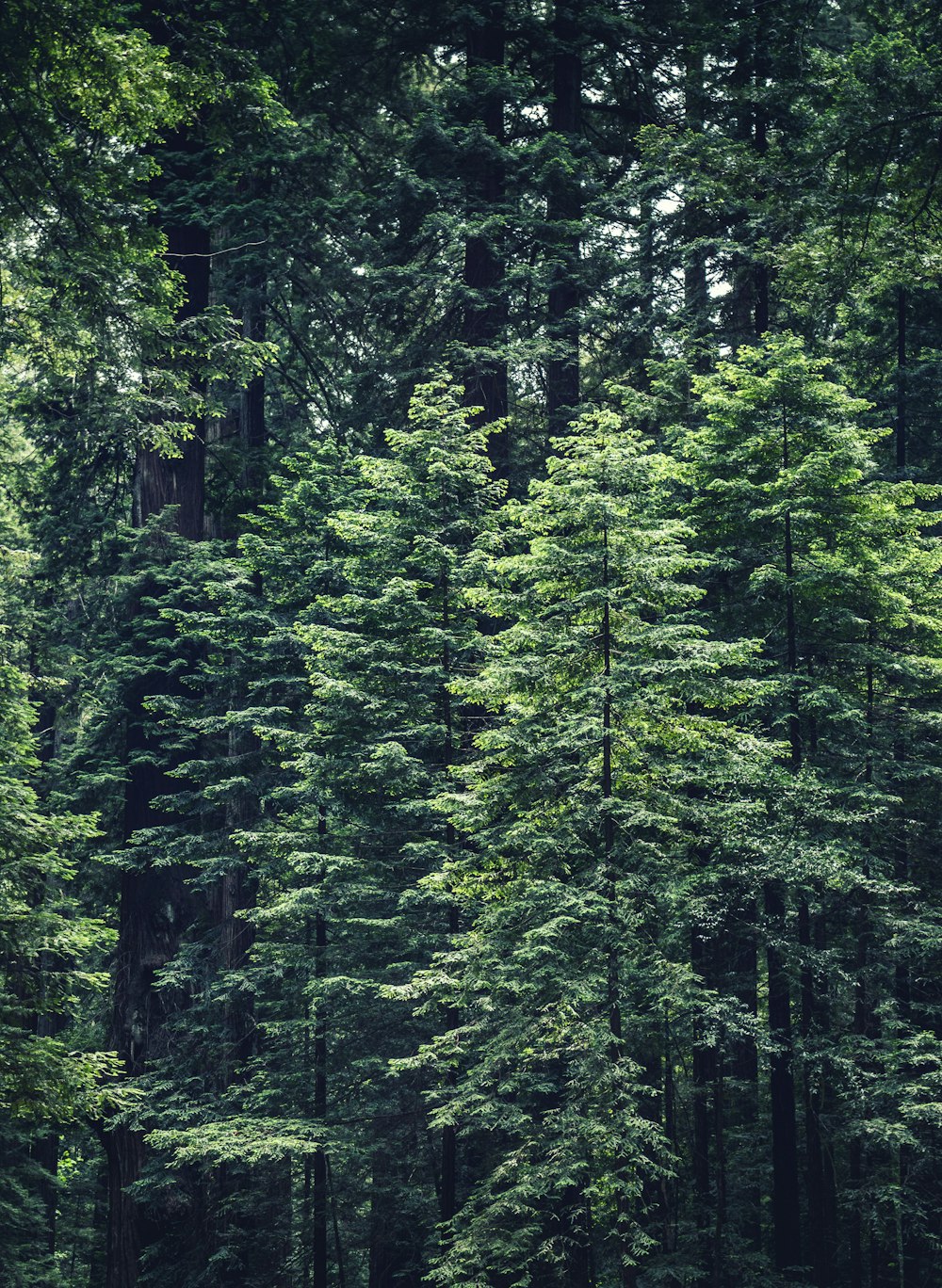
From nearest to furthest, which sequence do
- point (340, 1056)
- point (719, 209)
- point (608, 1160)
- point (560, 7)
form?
1. point (608, 1160)
2. point (340, 1056)
3. point (719, 209)
4. point (560, 7)

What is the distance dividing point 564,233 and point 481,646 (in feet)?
25.0

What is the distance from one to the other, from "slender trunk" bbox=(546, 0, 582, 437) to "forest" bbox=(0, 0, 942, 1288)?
0.10 m

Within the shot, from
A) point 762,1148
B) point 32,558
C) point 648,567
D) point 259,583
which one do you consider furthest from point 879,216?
point 32,558

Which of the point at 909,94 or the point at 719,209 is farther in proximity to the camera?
the point at 719,209

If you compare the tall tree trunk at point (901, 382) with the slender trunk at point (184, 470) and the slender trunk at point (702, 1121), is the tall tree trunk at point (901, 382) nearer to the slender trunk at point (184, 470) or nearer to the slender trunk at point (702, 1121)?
the slender trunk at point (702, 1121)

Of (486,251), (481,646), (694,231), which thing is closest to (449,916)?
(481,646)

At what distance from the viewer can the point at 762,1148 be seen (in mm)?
16141

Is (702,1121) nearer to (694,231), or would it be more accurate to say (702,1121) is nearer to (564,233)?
(694,231)

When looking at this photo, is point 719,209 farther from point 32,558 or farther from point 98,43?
point 32,558

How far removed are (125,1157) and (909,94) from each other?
1373 centimetres

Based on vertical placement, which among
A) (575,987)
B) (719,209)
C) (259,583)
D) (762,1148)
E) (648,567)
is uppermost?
(719,209)

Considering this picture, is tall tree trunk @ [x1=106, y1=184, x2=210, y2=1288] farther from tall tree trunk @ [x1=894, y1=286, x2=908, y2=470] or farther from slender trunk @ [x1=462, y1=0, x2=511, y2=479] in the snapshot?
tall tree trunk @ [x1=894, y1=286, x2=908, y2=470]

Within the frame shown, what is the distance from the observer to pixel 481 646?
1241 cm

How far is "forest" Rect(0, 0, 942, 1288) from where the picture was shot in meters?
10.4
